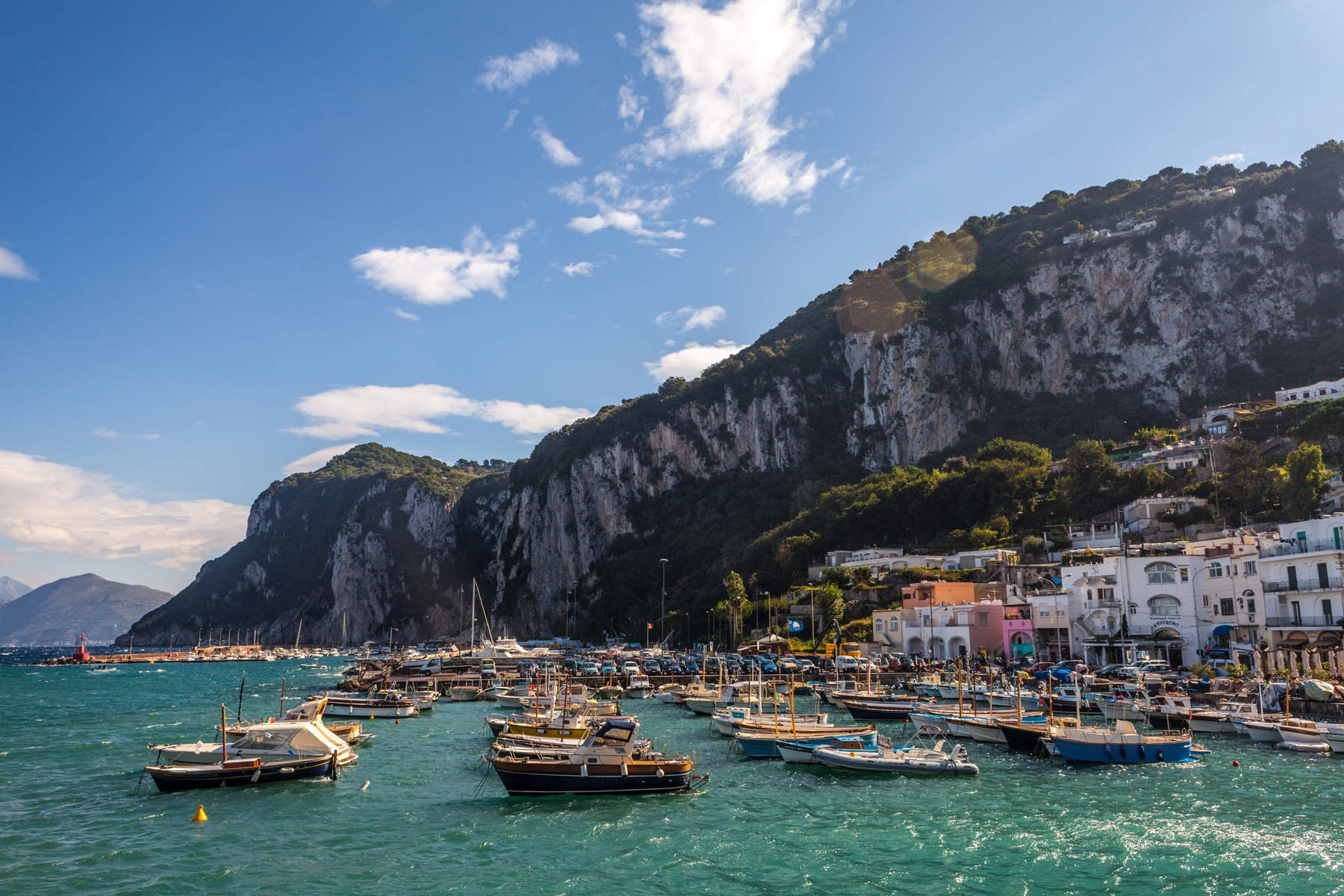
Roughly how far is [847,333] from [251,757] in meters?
135

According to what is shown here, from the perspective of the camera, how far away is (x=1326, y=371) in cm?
10769

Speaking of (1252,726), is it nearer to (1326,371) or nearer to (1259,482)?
(1259,482)

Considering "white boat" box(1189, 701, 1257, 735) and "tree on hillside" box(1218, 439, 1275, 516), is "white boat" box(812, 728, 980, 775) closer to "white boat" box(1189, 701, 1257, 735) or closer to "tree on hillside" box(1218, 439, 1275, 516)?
"white boat" box(1189, 701, 1257, 735)

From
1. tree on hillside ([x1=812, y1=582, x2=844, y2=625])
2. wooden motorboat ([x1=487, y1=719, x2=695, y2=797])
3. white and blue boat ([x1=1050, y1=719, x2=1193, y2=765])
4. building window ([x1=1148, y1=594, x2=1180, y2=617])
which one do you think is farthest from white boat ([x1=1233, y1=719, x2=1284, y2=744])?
tree on hillside ([x1=812, y1=582, x2=844, y2=625])

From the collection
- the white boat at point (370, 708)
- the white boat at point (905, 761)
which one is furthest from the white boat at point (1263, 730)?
the white boat at point (370, 708)

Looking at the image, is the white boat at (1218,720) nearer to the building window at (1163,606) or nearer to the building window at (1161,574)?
the building window at (1163,606)

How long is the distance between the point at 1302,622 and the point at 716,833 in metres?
44.0

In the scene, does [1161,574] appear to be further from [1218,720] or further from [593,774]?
[593,774]

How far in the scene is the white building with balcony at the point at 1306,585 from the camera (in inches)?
1885

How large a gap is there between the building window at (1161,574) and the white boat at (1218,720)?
19.8 meters

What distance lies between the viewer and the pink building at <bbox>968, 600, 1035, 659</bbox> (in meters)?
69.1

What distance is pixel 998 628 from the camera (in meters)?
70.1

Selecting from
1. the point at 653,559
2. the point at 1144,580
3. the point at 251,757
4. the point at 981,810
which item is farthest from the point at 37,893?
the point at 653,559

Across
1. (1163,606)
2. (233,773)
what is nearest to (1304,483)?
(1163,606)
